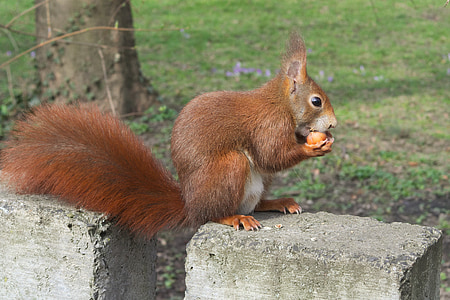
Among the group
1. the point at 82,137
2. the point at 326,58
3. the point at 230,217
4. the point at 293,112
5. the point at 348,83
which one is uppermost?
the point at 326,58

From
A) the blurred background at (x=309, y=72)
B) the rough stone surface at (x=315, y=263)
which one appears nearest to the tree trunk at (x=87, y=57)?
the blurred background at (x=309, y=72)

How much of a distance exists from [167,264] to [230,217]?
1.58m

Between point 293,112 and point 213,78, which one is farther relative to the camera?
point 213,78

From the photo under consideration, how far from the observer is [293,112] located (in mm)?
2096

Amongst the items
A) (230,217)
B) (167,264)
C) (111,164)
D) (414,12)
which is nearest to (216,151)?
(230,217)

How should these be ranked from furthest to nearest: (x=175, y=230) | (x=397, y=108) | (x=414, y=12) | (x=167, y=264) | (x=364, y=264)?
(x=414, y=12)
(x=397, y=108)
(x=167, y=264)
(x=175, y=230)
(x=364, y=264)

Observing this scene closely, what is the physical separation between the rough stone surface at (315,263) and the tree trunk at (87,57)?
3076mm

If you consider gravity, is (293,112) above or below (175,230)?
above

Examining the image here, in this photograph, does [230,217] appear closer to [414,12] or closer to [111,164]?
[111,164]

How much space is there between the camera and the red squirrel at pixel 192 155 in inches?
78.2

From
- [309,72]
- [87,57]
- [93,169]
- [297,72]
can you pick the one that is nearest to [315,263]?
[297,72]

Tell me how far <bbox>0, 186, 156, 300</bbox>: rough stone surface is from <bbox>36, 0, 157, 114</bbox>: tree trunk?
271 centimetres

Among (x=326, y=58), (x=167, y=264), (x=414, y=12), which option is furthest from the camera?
(x=414, y=12)

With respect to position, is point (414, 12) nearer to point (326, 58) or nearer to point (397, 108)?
point (326, 58)
